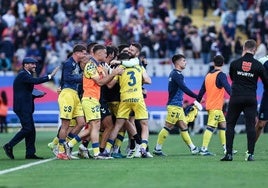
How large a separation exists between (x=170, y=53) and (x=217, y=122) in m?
20.2

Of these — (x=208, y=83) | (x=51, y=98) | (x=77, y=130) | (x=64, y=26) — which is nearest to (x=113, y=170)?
(x=77, y=130)

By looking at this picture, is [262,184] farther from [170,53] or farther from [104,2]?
[104,2]

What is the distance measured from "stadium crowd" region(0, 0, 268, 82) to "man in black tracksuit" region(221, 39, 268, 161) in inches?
897

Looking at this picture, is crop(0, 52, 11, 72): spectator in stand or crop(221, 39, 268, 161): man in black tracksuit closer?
crop(221, 39, 268, 161): man in black tracksuit

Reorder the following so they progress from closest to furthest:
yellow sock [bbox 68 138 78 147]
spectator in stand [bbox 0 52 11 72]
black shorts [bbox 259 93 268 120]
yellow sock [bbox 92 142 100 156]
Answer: yellow sock [bbox 92 142 100 156] → yellow sock [bbox 68 138 78 147] → black shorts [bbox 259 93 268 120] → spectator in stand [bbox 0 52 11 72]

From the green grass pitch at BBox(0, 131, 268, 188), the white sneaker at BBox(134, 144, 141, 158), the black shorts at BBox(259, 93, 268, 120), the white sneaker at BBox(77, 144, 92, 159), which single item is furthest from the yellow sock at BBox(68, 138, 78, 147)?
the black shorts at BBox(259, 93, 268, 120)

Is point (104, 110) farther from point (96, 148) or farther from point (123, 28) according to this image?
point (123, 28)

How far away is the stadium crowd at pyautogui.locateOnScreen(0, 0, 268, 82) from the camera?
44188 millimetres

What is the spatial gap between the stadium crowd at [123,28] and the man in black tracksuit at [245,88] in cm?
2277

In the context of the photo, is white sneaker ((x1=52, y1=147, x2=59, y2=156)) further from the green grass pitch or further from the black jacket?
the black jacket

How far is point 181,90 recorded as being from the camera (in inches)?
939

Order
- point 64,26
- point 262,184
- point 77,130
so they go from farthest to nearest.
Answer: point 64,26 → point 77,130 → point 262,184

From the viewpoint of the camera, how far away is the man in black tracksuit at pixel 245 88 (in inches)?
797

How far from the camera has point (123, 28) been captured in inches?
1786
